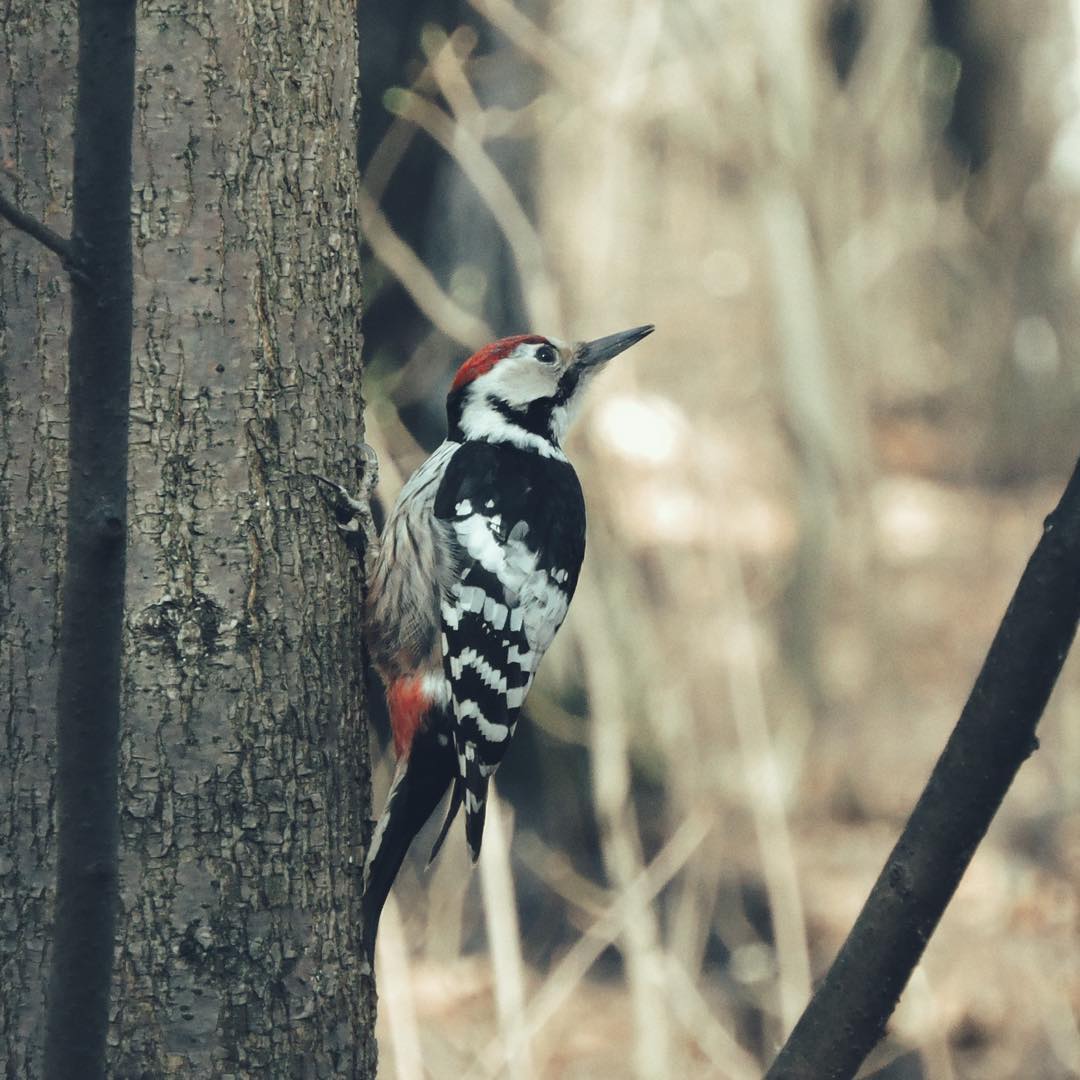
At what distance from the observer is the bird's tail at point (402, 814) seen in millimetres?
2135

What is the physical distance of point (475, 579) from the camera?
9.21ft

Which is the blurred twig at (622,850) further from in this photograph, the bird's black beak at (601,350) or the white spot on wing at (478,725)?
A: the white spot on wing at (478,725)

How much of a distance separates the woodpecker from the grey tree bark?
388 millimetres

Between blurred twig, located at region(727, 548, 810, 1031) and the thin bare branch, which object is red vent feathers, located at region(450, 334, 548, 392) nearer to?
the thin bare branch

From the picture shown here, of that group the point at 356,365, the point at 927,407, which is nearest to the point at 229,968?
the point at 356,365

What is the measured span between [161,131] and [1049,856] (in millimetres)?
4670

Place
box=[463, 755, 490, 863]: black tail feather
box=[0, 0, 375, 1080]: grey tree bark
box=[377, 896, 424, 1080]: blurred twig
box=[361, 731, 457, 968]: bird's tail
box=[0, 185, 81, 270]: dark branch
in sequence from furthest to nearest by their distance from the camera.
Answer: box=[377, 896, 424, 1080]: blurred twig < box=[463, 755, 490, 863]: black tail feather < box=[361, 731, 457, 968]: bird's tail < box=[0, 0, 375, 1080]: grey tree bark < box=[0, 185, 81, 270]: dark branch

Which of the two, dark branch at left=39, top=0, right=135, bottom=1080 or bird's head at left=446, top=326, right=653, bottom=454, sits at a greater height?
bird's head at left=446, top=326, right=653, bottom=454

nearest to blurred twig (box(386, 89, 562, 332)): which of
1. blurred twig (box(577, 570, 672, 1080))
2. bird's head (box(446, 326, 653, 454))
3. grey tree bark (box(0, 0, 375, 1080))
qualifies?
bird's head (box(446, 326, 653, 454))

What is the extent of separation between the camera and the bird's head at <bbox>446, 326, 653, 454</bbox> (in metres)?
3.19

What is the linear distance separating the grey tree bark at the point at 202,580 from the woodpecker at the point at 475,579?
0.39 metres

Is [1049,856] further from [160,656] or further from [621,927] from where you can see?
[160,656]

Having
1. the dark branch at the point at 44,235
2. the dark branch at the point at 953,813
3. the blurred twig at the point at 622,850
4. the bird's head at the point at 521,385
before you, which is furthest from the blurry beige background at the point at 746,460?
the dark branch at the point at 44,235

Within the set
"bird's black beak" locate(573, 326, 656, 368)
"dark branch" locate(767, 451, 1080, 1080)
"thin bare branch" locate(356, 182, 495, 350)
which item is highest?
"thin bare branch" locate(356, 182, 495, 350)
